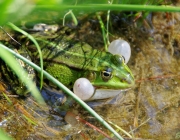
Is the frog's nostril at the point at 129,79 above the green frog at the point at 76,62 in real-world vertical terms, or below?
below

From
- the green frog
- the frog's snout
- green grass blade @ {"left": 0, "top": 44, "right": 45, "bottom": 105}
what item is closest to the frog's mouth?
the green frog

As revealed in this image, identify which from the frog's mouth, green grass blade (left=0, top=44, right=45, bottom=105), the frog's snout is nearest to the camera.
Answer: green grass blade (left=0, top=44, right=45, bottom=105)

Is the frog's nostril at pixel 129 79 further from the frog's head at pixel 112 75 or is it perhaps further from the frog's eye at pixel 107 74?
the frog's eye at pixel 107 74

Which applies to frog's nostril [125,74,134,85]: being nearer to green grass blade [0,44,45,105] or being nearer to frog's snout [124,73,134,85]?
frog's snout [124,73,134,85]

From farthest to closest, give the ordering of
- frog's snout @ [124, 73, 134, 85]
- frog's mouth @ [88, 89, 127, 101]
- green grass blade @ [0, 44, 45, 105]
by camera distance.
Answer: frog's mouth @ [88, 89, 127, 101], frog's snout @ [124, 73, 134, 85], green grass blade @ [0, 44, 45, 105]

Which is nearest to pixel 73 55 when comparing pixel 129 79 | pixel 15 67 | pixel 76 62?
pixel 76 62

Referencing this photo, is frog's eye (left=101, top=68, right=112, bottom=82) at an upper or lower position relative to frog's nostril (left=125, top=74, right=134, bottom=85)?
upper

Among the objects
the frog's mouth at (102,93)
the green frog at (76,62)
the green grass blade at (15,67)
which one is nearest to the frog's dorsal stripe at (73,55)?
the green frog at (76,62)

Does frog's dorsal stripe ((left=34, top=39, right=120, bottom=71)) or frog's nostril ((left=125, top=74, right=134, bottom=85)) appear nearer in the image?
frog's nostril ((left=125, top=74, right=134, bottom=85))

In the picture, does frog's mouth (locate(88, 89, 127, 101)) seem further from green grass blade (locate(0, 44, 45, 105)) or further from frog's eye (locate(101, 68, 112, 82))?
green grass blade (locate(0, 44, 45, 105))

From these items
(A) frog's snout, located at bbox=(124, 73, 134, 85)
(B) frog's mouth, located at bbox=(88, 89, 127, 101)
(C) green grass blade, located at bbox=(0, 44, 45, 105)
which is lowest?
(B) frog's mouth, located at bbox=(88, 89, 127, 101)
